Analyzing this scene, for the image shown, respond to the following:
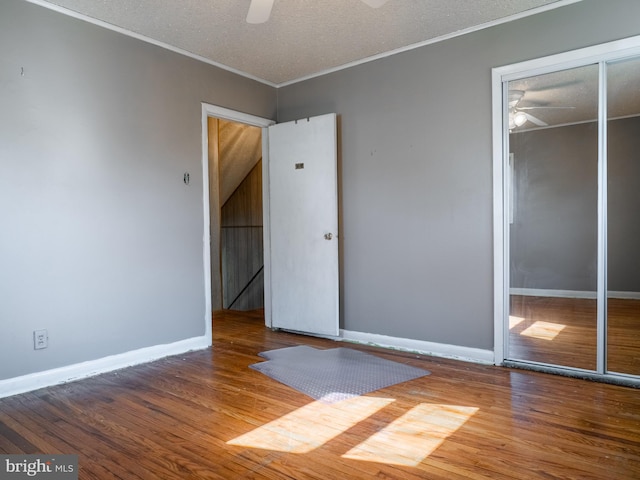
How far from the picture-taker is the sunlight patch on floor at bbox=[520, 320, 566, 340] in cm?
312

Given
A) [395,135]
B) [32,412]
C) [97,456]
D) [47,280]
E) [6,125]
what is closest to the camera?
[97,456]

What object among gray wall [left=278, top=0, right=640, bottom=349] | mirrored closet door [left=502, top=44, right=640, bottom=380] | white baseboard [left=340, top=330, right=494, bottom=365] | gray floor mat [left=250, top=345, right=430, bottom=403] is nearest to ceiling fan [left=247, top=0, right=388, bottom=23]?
gray wall [left=278, top=0, right=640, bottom=349]

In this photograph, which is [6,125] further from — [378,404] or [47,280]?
[378,404]

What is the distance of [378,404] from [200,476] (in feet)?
3.65

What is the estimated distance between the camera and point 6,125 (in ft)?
8.93

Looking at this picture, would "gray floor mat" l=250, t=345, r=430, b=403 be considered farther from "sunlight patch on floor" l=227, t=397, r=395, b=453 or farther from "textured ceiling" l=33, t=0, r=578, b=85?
"textured ceiling" l=33, t=0, r=578, b=85

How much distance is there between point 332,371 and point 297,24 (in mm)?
2542

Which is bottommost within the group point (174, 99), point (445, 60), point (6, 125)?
point (6, 125)

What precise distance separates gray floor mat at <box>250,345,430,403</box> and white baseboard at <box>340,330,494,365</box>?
28 centimetres

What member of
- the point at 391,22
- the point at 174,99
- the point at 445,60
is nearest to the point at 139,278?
the point at 174,99

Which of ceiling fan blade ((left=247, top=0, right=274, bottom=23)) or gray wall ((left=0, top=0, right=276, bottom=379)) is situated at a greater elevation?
ceiling fan blade ((left=247, top=0, right=274, bottom=23))

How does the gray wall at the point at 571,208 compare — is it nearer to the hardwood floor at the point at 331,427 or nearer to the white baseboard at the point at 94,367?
the hardwood floor at the point at 331,427

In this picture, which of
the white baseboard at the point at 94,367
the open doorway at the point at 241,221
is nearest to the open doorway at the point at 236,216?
the open doorway at the point at 241,221

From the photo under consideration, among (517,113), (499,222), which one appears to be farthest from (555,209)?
(517,113)
